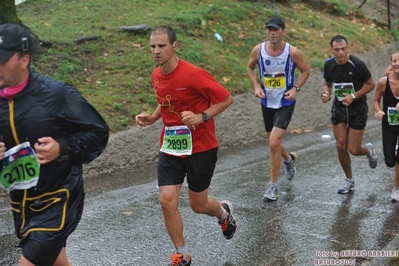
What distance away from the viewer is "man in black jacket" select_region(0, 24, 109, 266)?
3.64 meters

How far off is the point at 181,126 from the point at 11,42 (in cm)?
216

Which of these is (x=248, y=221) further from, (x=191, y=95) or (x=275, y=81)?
(x=191, y=95)

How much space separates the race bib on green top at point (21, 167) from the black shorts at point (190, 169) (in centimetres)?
186

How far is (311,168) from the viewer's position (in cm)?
940

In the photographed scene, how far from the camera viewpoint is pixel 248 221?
6.86m

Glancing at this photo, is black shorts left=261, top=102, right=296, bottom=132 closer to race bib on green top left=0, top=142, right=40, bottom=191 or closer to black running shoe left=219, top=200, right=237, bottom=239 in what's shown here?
black running shoe left=219, top=200, right=237, bottom=239

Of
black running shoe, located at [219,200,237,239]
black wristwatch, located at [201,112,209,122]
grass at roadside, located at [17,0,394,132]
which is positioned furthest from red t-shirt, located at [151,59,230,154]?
grass at roadside, located at [17,0,394,132]

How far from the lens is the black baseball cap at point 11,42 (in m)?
3.57

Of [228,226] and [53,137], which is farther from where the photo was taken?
[228,226]

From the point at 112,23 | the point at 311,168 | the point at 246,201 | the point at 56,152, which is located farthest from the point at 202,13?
the point at 56,152

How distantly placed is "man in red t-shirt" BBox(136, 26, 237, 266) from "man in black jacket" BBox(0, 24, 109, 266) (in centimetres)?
153

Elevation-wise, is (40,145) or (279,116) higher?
(40,145)

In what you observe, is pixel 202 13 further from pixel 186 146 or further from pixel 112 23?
pixel 186 146

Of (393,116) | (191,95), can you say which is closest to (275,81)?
(393,116)
